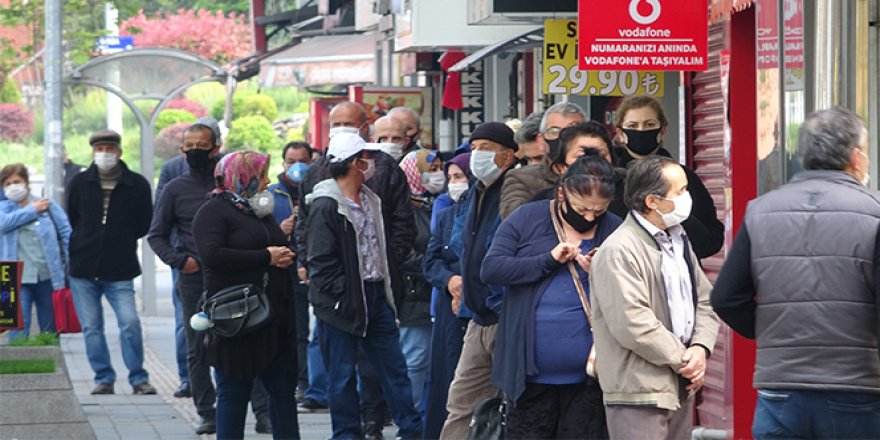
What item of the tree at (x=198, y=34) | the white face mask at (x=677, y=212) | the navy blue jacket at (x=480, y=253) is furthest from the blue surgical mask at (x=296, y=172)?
the tree at (x=198, y=34)

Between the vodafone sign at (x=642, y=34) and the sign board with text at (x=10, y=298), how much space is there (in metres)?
4.17

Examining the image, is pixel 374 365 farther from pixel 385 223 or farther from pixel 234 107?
pixel 234 107

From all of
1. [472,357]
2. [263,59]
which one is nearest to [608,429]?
[472,357]

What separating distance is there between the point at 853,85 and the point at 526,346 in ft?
7.63

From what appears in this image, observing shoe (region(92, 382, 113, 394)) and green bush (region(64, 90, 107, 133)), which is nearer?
shoe (region(92, 382, 113, 394))

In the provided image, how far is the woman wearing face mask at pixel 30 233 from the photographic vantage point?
14406mm

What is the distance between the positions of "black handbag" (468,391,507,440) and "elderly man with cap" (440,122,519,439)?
56cm

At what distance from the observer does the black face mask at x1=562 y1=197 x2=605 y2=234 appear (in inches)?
289

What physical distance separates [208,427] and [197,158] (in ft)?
5.71

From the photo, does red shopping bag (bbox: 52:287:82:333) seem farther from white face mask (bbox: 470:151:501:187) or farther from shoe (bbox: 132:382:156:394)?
white face mask (bbox: 470:151:501:187)

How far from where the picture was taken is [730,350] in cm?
993

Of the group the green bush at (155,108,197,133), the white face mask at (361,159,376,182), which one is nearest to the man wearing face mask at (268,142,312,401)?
the white face mask at (361,159,376,182)

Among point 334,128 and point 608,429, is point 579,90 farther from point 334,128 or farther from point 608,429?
point 608,429

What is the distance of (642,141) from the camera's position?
852 cm
